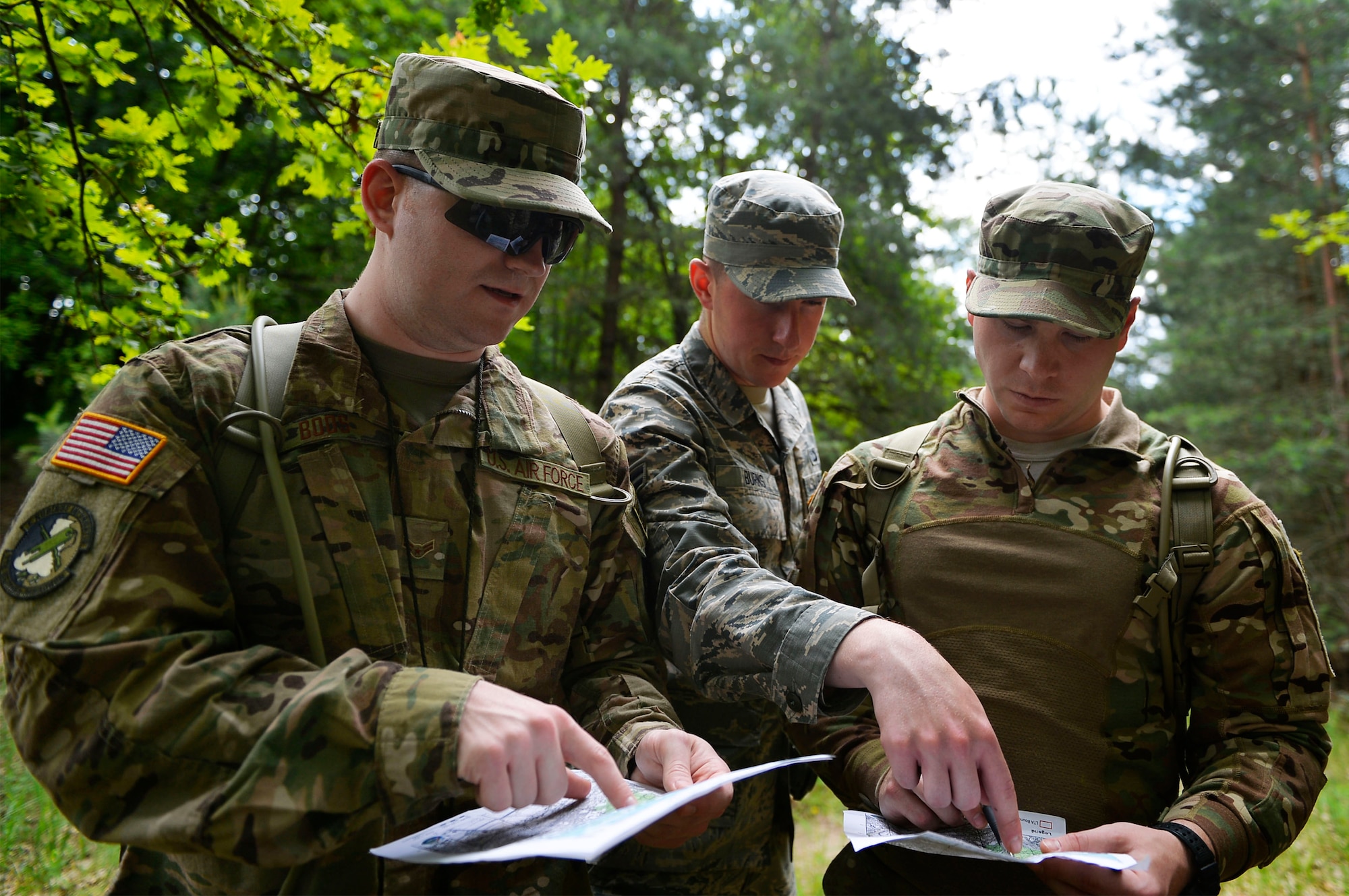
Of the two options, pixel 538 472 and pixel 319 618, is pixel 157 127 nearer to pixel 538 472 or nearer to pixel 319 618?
pixel 538 472

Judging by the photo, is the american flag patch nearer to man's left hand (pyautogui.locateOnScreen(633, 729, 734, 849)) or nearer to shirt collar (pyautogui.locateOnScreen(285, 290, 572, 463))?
shirt collar (pyautogui.locateOnScreen(285, 290, 572, 463))

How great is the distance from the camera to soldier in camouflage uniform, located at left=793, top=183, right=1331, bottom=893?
1985mm

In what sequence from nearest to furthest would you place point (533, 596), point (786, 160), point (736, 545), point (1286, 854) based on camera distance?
point (533, 596) < point (736, 545) < point (1286, 854) < point (786, 160)

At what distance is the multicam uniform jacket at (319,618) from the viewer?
1.35 metres

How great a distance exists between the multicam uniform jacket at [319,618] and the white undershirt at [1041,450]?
1059 mm

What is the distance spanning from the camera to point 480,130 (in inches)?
71.7

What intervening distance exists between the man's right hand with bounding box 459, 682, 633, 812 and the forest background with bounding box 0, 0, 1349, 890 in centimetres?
205

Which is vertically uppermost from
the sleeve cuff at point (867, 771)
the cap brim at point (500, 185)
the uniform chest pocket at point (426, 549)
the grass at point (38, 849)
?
the cap brim at point (500, 185)

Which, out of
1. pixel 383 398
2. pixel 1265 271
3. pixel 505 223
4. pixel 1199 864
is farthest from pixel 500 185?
pixel 1265 271

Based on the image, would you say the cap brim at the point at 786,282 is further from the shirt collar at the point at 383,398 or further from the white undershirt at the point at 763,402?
the shirt collar at the point at 383,398

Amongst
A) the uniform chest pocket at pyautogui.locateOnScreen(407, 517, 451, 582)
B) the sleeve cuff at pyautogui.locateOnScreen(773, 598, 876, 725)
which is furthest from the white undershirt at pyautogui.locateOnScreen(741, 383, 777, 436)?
the uniform chest pocket at pyautogui.locateOnScreen(407, 517, 451, 582)

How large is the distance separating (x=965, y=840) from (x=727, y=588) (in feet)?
2.29

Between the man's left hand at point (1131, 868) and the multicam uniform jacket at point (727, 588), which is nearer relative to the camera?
the man's left hand at point (1131, 868)

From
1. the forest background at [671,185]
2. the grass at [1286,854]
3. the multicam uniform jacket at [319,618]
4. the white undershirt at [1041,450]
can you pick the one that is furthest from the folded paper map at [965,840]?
the grass at [1286,854]
